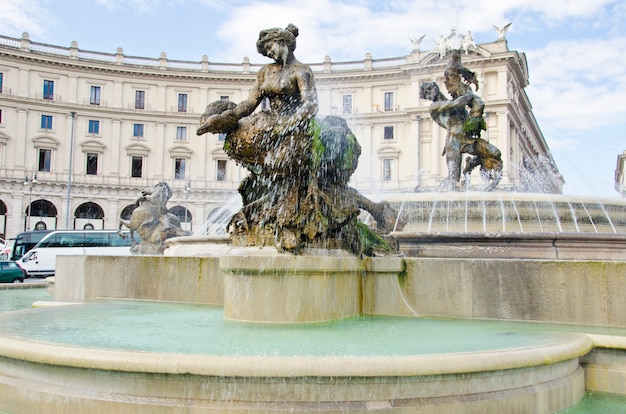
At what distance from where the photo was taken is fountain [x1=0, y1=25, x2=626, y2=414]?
3109mm

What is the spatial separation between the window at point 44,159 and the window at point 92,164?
3.46 m

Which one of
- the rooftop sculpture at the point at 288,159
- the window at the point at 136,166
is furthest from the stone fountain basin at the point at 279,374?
the window at the point at 136,166

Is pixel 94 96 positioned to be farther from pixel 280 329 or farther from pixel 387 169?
pixel 280 329

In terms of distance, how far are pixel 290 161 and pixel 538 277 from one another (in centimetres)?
256

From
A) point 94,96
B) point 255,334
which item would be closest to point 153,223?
point 255,334

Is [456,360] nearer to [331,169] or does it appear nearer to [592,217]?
[331,169]

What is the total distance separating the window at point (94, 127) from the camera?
5728cm

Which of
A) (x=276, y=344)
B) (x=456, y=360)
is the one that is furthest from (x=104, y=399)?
(x=456, y=360)

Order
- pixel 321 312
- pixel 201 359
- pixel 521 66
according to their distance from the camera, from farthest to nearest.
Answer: pixel 521 66 → pixel 321 312 → pixel 201 359

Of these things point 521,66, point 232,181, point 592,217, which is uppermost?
point 521,66

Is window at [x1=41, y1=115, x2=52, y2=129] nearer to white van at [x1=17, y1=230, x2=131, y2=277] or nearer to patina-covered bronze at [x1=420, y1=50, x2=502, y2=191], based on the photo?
white van at [x1=17, y1=230, x2=131, y2=277]

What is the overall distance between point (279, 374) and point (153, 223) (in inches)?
415

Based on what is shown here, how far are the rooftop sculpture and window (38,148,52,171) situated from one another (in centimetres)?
5420

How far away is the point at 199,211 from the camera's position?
57.8 metres
